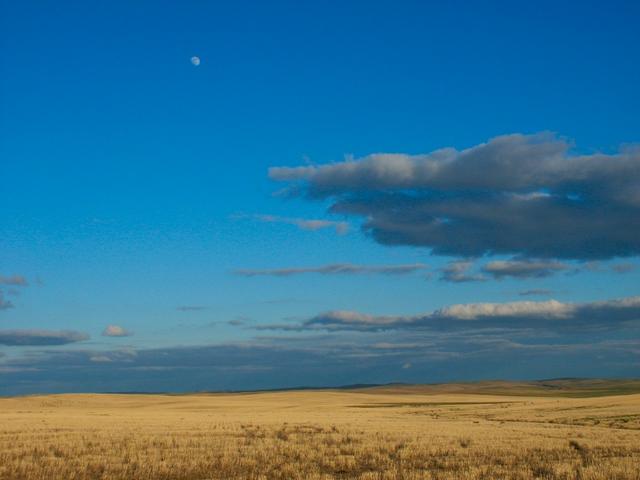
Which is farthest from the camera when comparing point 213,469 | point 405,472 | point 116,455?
point 116,455

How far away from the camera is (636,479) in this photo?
69.0 ft

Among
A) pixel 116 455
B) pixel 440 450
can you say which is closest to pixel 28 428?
pixel 116 455

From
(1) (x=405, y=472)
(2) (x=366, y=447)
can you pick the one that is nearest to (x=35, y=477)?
(1) (x=405, y=472)

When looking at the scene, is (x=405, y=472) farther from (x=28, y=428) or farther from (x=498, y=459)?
(x=28, y=428)

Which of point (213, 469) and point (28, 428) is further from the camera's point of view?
point (28, 428)

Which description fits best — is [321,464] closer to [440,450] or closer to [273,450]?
[273,450]

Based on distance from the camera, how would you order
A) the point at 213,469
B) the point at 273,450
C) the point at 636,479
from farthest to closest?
the point at 273,450, the point at 213,469, the point at 636,479

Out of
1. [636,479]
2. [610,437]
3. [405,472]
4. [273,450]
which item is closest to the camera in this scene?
[636,479]

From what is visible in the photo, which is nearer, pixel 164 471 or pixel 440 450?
pixel 164 471

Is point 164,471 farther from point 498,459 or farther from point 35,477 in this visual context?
point 498,459

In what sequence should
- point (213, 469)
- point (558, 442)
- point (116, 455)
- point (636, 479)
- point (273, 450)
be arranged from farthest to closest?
point (558, 442)
point (273, 450)
point (116, 455)
point (213, 469)
point (636, 479)

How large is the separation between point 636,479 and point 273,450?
1455 centimetres

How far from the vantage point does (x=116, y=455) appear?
28.0 m

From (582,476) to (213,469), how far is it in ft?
38.8
